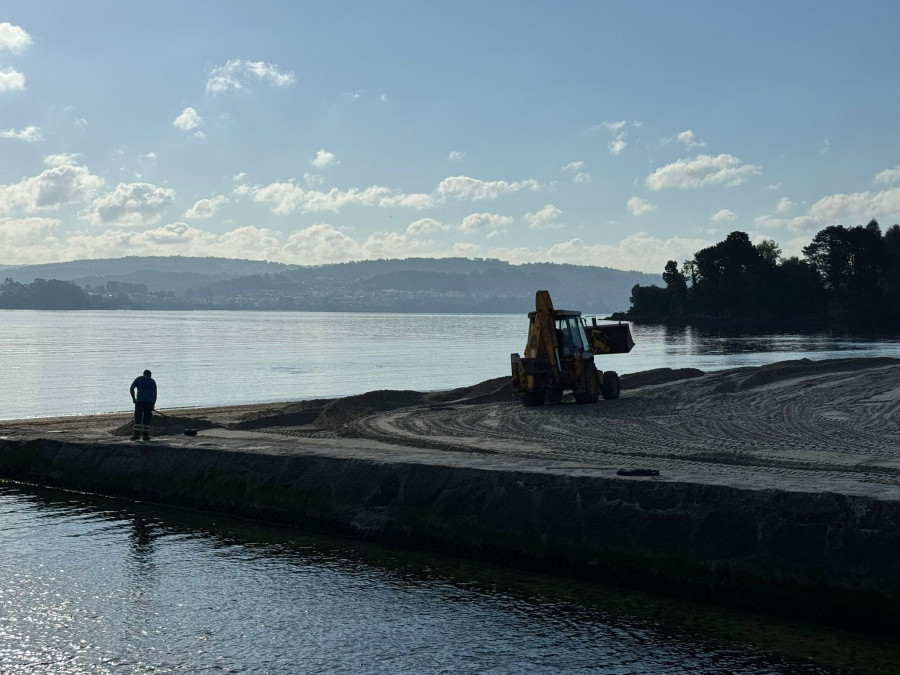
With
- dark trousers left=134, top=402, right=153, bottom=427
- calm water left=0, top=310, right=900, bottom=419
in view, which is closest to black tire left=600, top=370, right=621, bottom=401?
dark trousers left=134, top=402, right=153, bottom=427

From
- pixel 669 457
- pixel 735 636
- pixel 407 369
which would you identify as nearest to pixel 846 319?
pixel 407 369

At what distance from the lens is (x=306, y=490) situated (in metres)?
15.0

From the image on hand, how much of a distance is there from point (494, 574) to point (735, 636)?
3421 millimetres

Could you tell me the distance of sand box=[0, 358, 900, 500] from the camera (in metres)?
15.9

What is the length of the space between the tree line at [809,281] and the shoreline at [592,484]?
12204 cm

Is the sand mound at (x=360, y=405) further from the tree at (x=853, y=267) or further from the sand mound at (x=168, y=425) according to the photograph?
the tree at (x=853, y=267)

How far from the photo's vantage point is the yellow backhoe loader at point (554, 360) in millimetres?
27453

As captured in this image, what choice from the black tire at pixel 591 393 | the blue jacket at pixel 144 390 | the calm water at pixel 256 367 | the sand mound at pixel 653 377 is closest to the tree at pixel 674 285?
the calm water at pixel 256 367

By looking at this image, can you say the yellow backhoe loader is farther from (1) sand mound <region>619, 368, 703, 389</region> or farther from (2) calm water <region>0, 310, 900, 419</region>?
(2) calm water <region>0, 310, 900, 419</region>

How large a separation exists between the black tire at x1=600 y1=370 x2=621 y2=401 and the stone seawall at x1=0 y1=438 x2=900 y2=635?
51.6 ft

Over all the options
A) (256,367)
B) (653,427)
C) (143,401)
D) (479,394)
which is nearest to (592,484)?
(653,427)

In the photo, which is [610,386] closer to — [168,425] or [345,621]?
[168,425]

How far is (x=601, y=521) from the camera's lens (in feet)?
38.8

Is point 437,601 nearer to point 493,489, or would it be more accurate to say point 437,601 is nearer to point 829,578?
point 493,489
